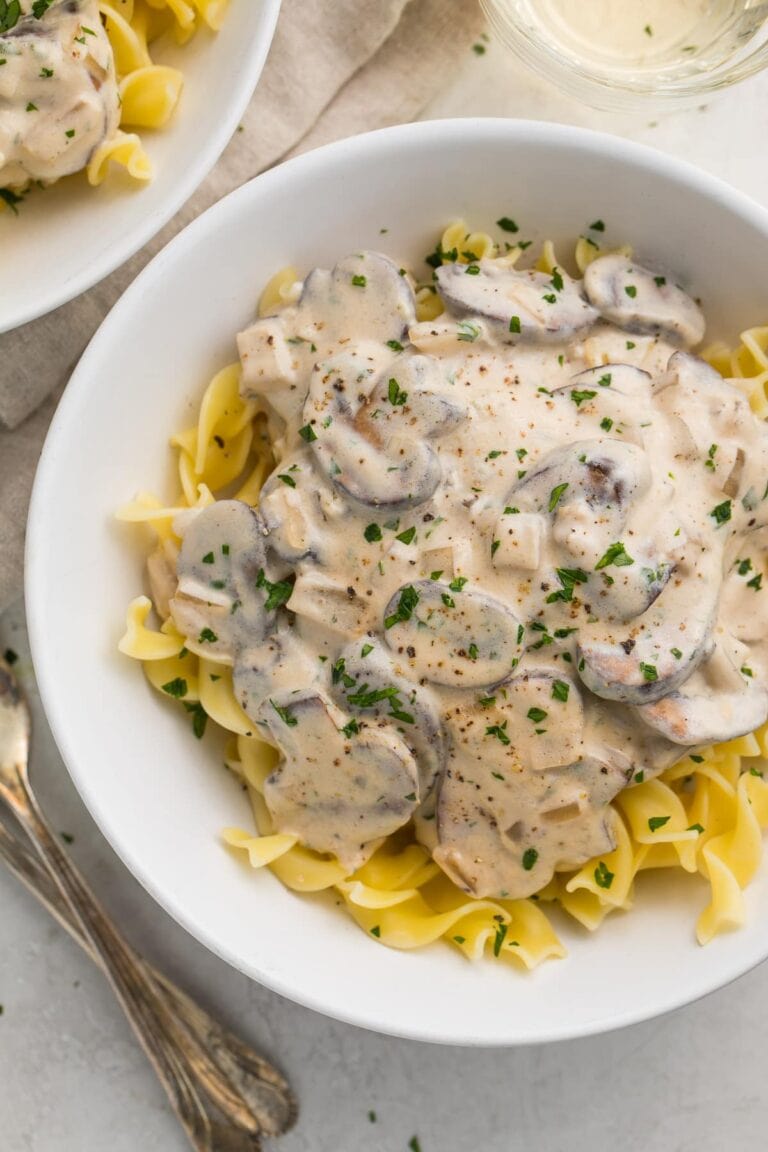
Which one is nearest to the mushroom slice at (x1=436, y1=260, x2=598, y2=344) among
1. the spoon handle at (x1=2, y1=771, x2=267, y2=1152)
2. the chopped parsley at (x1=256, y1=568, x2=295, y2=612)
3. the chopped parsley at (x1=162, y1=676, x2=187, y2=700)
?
the chopped parsley at (x1=256, y1=568, x2=295, y2=612)

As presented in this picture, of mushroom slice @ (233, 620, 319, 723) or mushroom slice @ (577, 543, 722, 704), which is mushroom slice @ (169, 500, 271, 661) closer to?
mushroom slice @ (233, 620, 319, 723)

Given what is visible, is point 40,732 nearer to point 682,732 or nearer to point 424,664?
point 424,664

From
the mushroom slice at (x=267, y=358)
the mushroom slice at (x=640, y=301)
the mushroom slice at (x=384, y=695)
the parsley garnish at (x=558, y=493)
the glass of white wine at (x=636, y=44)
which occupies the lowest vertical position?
the mushroom slice at (x=384, y=695)

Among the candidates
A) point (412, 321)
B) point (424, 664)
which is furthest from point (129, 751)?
point (412, 321)

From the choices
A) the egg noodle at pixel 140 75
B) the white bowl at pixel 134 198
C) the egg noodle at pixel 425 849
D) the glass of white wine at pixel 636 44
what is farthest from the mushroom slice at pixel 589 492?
the glass of white wine at pixel 636 44

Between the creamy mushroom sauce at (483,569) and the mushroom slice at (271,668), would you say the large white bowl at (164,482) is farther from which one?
the mushroom slice at (271,668)
